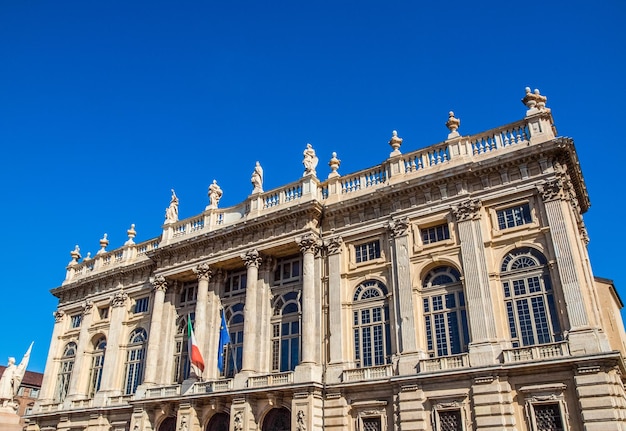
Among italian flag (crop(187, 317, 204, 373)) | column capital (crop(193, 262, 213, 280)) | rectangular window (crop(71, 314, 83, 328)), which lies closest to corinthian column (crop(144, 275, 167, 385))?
column capital (crop(193, 262, 213, 280))

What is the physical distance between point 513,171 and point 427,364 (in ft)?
28.2

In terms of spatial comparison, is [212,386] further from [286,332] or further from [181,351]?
[181,351]

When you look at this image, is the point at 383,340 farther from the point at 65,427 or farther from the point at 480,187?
the point at 65,427

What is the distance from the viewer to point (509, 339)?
20750 mm

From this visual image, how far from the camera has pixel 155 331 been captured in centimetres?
3006

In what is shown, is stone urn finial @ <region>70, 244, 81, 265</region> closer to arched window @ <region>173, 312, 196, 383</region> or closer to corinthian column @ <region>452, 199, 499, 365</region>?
arched window @ <region>173, 312, 196, 383</region>

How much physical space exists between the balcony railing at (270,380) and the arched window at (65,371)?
633 inches

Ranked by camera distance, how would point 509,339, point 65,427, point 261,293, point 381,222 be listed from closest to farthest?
point 509,339
point 381,222
point 261,293
point 65,427

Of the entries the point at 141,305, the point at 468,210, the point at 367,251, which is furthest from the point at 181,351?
the point at 468,210

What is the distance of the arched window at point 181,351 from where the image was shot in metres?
29.0

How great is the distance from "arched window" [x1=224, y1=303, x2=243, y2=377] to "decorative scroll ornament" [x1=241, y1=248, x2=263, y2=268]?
2378 millimetres

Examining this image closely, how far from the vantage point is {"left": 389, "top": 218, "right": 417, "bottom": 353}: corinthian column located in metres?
22.5

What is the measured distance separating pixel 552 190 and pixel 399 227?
6455 mm

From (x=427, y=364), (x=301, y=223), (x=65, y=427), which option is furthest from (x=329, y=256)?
(x=65, y=427)
